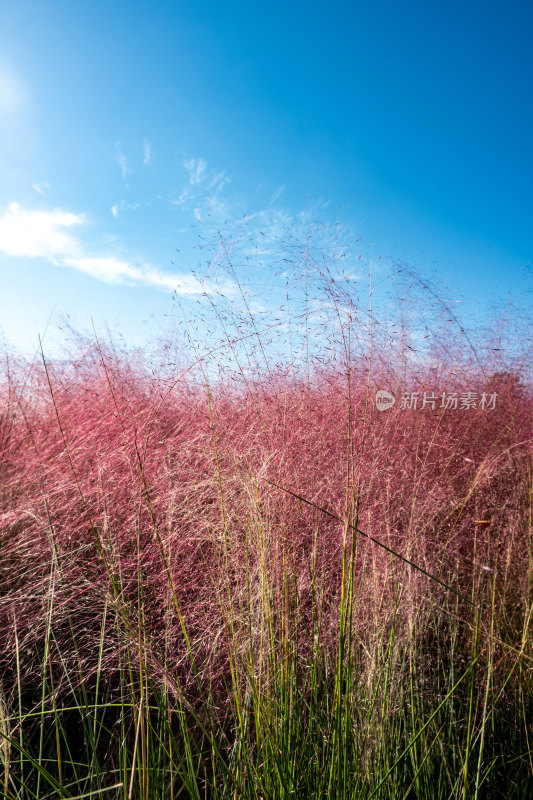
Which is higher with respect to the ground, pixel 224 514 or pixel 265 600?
pixel 224 514

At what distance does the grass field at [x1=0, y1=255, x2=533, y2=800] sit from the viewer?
2.79 ft

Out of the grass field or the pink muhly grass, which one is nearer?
the grass field

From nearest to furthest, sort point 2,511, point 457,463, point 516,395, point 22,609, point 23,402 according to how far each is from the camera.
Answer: point 22,609 → point 2,511 → point 457,463 → point 23,402 → point 516,395

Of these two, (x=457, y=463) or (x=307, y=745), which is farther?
(x=457, y=463)

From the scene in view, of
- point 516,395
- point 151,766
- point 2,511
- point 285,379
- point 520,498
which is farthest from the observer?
point 516,395

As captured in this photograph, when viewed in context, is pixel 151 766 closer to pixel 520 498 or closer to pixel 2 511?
pixel 2 511

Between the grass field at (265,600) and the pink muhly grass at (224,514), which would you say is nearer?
the grass field at (265,600)

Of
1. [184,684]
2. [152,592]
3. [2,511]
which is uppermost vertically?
[2,511]

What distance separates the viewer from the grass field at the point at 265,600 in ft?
2.79

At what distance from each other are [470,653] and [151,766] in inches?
35.5

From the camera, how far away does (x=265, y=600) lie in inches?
37.3

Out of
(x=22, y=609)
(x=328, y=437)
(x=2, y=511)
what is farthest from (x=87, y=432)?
(x=328, y=437)

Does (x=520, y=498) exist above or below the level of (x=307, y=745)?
above

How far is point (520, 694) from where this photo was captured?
1073 millimetres
